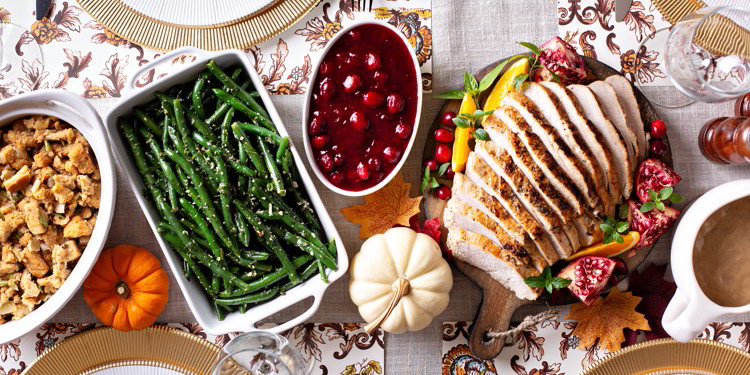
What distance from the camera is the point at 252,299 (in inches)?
90.2

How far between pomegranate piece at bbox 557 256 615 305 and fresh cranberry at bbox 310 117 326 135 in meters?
1.18

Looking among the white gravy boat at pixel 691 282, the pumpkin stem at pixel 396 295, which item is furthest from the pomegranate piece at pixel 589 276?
the pumpkin stem at pixel 396 295

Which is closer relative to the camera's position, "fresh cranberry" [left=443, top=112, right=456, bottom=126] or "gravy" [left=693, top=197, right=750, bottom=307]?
"gravy" [left=693, top=197, right=750, bottom=307]

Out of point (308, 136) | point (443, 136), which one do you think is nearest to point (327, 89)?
point (308, 136)

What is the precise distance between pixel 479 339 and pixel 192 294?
3.97 ft

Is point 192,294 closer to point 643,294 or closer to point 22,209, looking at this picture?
point 22,209

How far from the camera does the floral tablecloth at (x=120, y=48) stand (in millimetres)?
2527

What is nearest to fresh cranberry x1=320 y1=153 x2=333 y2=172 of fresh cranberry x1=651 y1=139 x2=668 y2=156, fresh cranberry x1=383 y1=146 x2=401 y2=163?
fresh cranberry x1=383 y1=146 x2=401 y2=163

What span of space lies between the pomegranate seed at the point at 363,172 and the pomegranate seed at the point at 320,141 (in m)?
0.17

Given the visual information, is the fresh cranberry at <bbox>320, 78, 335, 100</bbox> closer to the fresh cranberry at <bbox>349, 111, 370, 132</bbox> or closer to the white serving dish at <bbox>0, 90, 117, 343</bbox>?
the fresh cranberry at <bbox>349, 111, 370, 132</bbox>

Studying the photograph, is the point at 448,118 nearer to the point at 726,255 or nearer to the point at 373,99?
the point at 373,99

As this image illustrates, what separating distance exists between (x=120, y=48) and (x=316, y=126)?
3.36 ft

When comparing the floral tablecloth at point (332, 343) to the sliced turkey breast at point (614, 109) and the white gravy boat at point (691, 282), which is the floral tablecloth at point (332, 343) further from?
the sliced turkey breast at point (614, 109)

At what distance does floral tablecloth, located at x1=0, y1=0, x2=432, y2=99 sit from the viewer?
2.53 m
